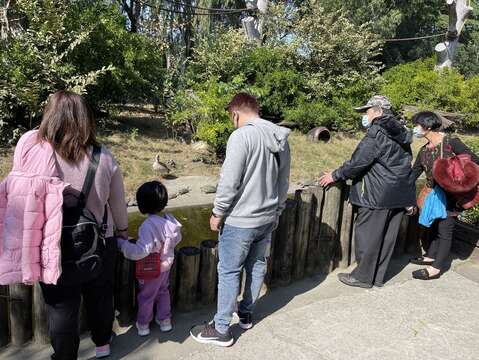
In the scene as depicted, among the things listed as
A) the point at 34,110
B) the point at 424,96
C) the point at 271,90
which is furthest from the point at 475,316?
the point at 424,96

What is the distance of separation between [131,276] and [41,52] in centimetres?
652

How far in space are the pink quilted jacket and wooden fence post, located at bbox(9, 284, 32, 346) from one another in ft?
2.28

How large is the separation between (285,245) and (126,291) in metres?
1.46

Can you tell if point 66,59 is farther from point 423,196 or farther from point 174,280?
point 423,196

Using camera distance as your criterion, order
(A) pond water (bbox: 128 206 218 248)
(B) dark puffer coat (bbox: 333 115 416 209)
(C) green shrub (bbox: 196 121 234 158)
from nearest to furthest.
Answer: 1. (B) dark puffer coat (bbox: 333 115 416 209)
2. (A) pond water (bbox: 128 206 218 248)
3. (C) green shrub (bbox: 196 121 234 158)

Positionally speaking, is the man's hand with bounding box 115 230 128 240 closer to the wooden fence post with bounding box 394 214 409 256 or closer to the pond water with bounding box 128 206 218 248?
the pond water with bounding box 128 206 218 248

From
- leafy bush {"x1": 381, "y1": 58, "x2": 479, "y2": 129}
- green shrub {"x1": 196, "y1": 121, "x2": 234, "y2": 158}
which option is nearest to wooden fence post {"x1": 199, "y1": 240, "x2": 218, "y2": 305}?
green shrub {"x1": 196, "y1": 121, "x2": 234, "y2": 158}

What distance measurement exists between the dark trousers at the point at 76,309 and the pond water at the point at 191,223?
100 inches

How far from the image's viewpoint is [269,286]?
13.2ft

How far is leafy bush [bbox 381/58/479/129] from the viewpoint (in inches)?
597

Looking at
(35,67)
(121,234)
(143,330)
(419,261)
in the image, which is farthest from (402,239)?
(35,67)

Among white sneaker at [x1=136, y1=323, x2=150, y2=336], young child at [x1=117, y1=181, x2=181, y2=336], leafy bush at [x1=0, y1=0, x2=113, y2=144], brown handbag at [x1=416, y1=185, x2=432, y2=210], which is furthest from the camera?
leafy bush at [x1=0, y1=0, x2=113, y2=144]

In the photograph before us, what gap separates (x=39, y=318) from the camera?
2.97 meters

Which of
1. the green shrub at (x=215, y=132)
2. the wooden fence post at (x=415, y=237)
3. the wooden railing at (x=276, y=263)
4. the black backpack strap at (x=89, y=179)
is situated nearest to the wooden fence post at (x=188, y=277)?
the wooden railing at (x=276, y=263)
